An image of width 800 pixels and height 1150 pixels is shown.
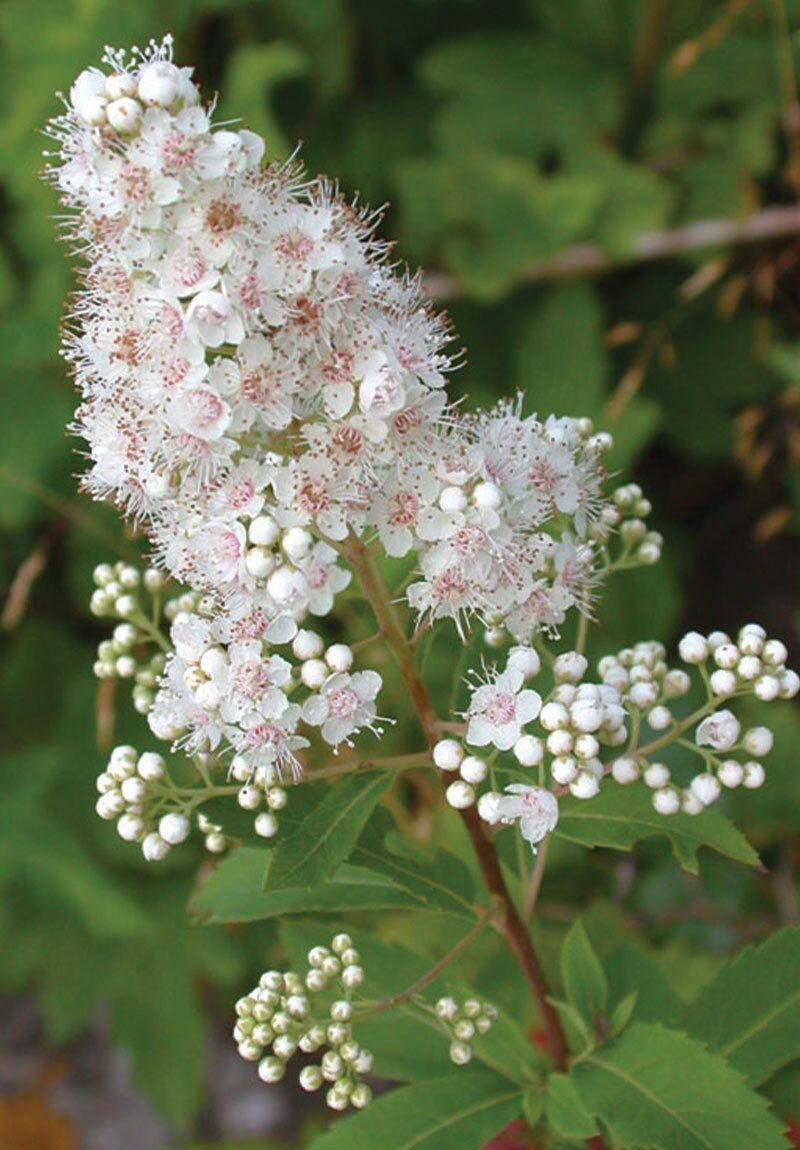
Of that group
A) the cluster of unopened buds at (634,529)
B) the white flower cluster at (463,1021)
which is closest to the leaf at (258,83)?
the cluster of unopened buds at (634,529)

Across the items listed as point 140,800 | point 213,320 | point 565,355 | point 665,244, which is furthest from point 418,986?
point 665,244

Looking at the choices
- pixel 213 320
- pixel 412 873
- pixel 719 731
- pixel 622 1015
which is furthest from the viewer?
pixel 622 1015

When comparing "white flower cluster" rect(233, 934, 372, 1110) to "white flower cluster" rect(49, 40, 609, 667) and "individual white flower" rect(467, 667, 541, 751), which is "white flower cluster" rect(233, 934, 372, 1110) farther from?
"white flower cluster" rect(49, 40, 609, 667)

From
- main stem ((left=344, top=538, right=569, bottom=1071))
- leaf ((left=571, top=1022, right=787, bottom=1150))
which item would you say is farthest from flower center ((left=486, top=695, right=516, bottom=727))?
leaf ((left=571, top=1022, right=787, bottom=1150))

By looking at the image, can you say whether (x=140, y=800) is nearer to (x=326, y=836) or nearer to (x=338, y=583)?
(x=326, y=836)

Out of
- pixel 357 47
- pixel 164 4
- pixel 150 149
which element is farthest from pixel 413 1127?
pixel 357 47

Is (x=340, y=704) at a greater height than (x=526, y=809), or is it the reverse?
(x=340, y=704)

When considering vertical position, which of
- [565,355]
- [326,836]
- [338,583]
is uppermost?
[565,355]
